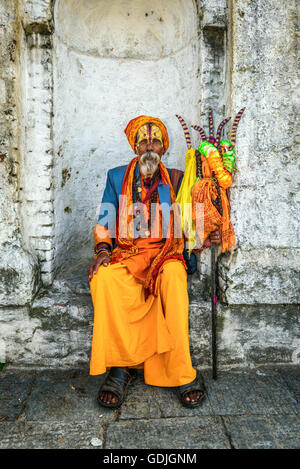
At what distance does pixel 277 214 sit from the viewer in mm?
2918

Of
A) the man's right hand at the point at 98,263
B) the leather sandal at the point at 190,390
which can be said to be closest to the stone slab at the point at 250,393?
the leather sandal at the point at 190,390

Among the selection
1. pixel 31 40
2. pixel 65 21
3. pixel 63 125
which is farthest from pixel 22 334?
pixel 65 21

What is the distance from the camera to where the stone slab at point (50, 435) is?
2.15 m

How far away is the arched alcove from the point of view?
3.44 metres

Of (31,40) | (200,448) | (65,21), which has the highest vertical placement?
(65,21)

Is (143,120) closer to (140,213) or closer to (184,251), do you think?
(140,213)

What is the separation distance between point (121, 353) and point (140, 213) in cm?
106

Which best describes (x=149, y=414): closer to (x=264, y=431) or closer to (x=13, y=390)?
(x=264, y=431)

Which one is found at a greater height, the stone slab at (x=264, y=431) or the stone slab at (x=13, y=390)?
the stone slab at (x=13, y=390)

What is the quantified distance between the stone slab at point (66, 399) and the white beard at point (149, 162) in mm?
1601

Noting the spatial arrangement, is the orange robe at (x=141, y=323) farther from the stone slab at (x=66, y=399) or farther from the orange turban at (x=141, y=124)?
the orange turban at (x=141, y=124)

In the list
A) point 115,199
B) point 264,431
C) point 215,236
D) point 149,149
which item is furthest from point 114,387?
point 149,149

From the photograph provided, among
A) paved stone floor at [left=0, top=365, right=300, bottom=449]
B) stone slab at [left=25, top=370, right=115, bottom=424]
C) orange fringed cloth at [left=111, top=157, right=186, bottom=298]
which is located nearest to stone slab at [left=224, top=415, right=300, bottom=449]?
paved stone floor at [left=0, top=365, right=300, bottom=449]

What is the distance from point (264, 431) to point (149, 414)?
692 millimetres
